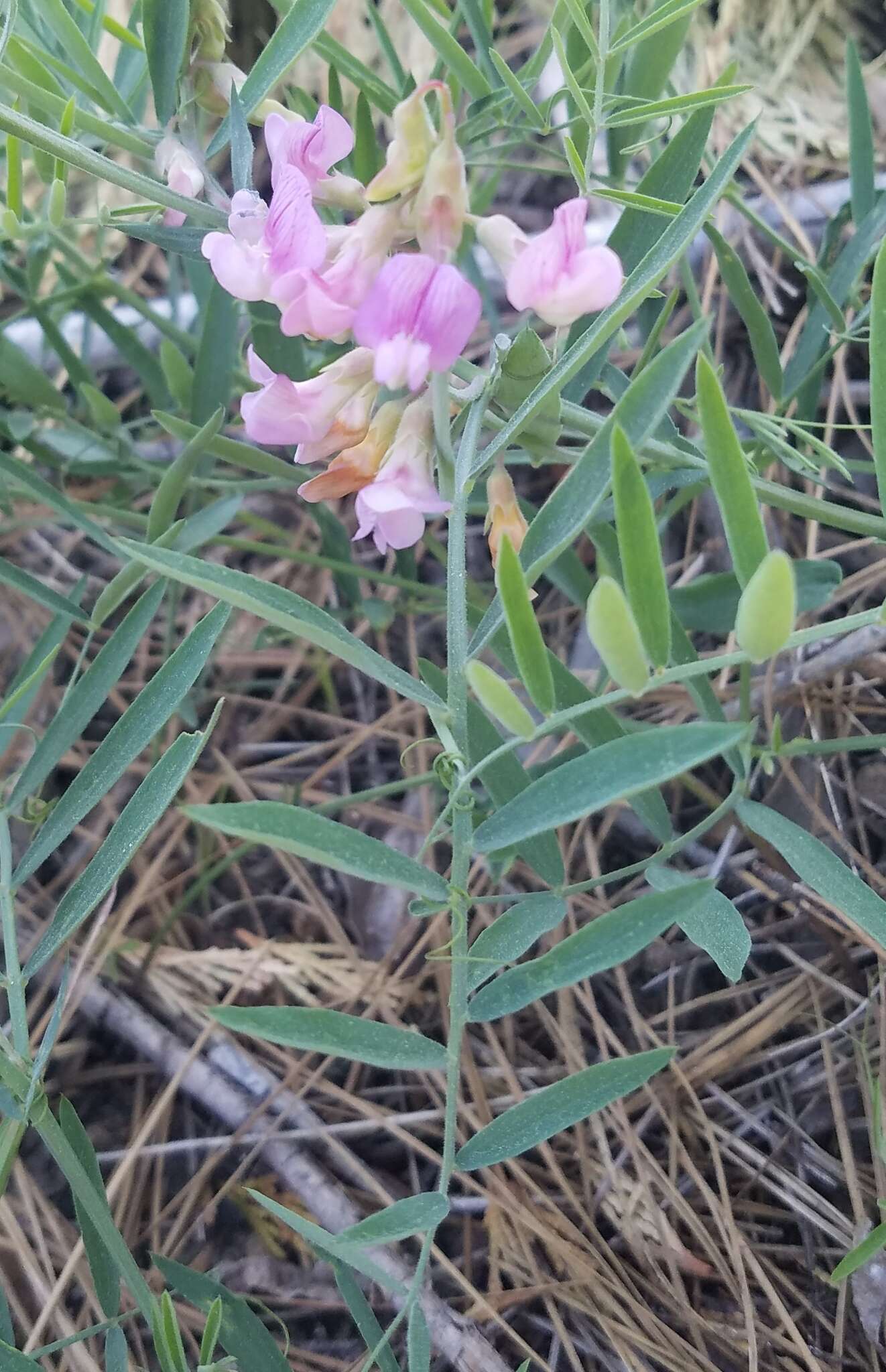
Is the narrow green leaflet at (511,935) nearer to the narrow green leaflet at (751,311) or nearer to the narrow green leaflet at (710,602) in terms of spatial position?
the narrow green leaflet at (710,602)

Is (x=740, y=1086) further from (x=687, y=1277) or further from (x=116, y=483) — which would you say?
(x=116, y=483)

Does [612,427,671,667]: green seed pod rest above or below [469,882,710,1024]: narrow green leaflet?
above

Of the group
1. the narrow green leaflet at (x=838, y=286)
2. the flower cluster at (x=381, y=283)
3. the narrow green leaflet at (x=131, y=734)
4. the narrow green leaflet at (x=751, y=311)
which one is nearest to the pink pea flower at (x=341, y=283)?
the flower cluster at (x=381, y=283)

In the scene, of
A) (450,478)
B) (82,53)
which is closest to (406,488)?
(450,478)

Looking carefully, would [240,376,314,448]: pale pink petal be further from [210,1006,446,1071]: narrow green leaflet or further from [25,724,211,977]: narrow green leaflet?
[210,1006,446,1071]: narrow green leaflet

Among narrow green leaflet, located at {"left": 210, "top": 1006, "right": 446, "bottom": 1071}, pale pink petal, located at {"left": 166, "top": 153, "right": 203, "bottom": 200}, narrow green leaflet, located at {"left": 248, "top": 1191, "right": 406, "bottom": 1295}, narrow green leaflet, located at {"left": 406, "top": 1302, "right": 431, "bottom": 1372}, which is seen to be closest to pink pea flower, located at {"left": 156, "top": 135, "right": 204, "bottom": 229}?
pale pink petal, located at {"left": 166, "top": 153, "right": 203, "bottom": 200}

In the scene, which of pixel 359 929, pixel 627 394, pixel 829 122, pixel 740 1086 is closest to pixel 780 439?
pixel 627 394
